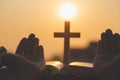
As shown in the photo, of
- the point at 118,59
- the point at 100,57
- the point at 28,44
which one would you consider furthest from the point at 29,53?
the point at 118,59

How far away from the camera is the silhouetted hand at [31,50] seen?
388 cm

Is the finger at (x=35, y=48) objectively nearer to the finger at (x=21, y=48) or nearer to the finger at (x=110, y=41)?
the finger at (x=21, y=48)

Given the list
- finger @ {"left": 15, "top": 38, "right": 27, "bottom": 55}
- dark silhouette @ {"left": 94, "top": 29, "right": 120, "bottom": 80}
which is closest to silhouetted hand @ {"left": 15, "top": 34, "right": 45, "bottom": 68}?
finger @ {"left": 15, "top": 38, "right": 27, "bottom": 55}

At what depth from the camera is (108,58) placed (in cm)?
372

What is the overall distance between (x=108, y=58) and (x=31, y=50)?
2.37 ft

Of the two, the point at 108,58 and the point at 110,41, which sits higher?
the point at 110,41

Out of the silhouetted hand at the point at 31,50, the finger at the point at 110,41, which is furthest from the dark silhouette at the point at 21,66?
the finger at the point at 110,41

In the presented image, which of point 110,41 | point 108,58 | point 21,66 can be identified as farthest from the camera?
point 110,41

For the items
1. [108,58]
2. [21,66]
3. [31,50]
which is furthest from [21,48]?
[108,58]

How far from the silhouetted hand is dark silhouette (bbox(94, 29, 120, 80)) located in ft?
1.68

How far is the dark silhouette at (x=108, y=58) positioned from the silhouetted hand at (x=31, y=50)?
1.68 ft

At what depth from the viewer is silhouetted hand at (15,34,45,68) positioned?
3.88 meters

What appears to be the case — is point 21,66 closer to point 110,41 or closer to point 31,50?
point 31,50

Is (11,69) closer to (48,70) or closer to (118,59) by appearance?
(48,70)
